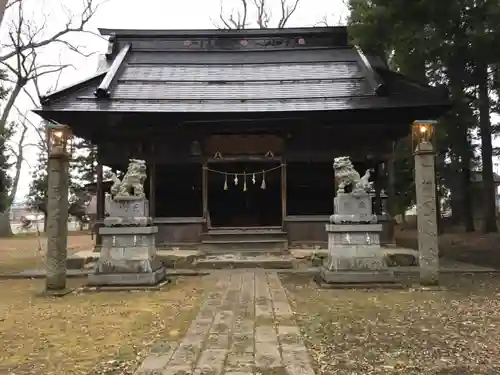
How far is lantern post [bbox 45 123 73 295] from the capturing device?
892 centimetres

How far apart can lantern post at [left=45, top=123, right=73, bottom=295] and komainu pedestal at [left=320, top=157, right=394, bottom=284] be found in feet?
16.9

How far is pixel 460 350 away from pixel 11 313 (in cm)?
629

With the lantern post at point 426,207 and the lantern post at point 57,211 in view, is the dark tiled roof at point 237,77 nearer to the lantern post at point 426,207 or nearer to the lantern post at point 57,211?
the lantern post at point 426,207

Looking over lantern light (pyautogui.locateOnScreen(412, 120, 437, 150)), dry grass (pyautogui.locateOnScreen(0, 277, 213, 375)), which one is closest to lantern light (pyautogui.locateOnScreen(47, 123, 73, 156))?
dry grass (pyautogui.locateOnScreen(0, 277, 213, 375))

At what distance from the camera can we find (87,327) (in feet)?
20.6

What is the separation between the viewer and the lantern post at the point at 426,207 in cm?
901

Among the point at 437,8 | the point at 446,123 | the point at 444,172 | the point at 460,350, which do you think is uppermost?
the point at 437,8

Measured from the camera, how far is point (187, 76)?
52.8 ft

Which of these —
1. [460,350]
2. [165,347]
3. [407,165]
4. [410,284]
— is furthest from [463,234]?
[165,347]

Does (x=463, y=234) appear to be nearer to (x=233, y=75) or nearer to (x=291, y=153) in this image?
(x=291, y=153)

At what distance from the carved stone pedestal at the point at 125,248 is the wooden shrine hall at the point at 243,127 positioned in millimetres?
4334

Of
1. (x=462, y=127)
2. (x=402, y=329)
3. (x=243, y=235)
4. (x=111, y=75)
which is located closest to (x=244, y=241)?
(x=243, y=235)

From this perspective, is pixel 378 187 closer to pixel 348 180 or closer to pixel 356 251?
pixel 348 180

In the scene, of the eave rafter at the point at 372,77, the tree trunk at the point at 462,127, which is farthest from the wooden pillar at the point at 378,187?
the tree trunk at the point at 462,127
